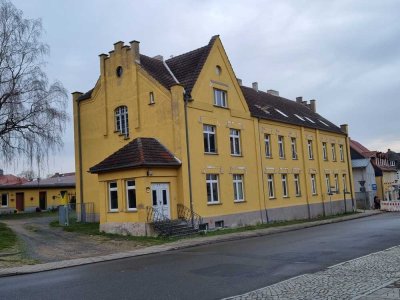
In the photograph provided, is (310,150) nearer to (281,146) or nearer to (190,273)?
Answer: (281,146)

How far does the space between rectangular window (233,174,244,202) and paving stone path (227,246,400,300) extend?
17086 millimetres

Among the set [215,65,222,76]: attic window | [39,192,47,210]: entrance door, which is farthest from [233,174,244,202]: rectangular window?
[39,192,47,210]: entrance door

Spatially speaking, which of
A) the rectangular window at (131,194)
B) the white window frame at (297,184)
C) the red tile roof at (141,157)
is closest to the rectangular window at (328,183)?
the white window frame at (297,184)

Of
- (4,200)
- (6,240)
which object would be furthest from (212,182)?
(4,200)

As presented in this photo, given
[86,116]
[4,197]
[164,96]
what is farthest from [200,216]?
[4,197]

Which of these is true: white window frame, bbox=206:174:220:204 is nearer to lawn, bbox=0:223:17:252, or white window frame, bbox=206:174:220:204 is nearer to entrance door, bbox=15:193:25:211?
lawn, bbox=0:223:17:252

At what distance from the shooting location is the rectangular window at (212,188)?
87.6ft

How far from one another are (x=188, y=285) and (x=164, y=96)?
17043 mm

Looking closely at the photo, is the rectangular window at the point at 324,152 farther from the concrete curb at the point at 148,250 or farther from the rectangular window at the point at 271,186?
the concrete curb at the point at 148,250

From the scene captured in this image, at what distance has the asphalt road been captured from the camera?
959 cm

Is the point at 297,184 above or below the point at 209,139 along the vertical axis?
below

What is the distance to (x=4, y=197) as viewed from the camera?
51188 mm

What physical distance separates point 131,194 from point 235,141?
8.83 metres

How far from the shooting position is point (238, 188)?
29312 millimetres
